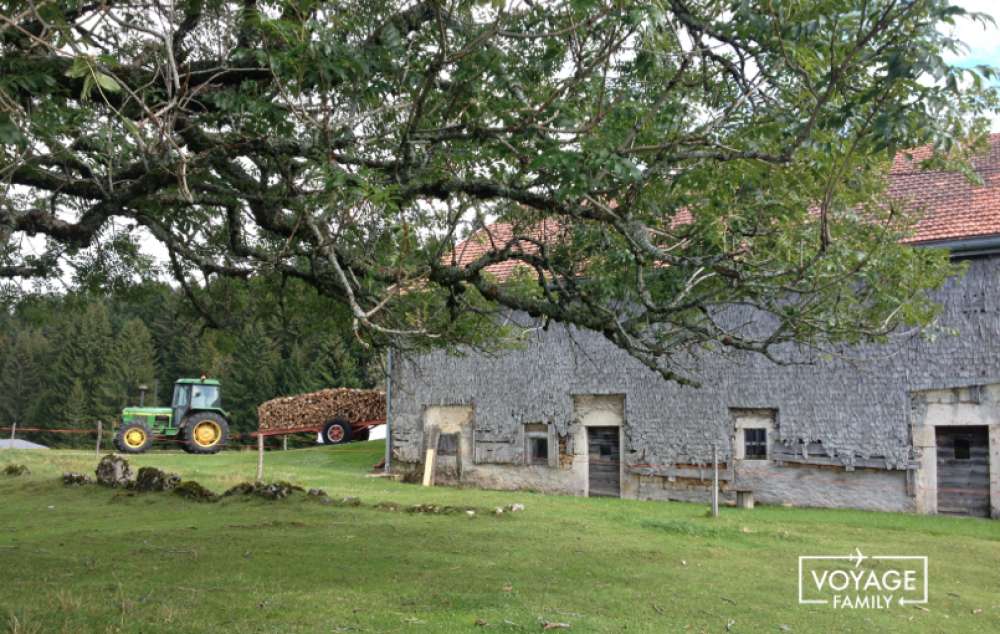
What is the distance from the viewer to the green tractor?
28.4 m

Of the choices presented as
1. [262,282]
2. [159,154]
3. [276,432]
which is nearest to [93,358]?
[276,432]

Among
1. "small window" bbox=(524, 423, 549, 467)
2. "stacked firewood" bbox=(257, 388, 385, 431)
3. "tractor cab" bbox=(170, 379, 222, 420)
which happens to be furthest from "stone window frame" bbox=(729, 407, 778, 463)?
"stacked firewood" bbox=(257, 388, 385, 431)

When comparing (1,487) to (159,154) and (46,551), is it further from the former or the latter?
(159,154)

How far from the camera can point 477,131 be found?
6176mm

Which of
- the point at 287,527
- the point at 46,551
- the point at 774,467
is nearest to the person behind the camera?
the point at 46,551

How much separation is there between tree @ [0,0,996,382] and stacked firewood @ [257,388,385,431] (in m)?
26.6

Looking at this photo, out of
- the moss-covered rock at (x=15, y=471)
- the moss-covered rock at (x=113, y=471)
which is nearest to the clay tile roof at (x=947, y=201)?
the moss-covered rock at (x=113, y=471)

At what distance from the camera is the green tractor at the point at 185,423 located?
93.2ft

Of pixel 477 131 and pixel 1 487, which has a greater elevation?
pixel 477 131

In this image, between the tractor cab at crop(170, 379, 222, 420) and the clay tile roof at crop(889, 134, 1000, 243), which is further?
the tractor cab at crop(170, 379, 222, 420)

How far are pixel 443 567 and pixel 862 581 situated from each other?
13.7ft

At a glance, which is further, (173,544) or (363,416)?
(363,416)

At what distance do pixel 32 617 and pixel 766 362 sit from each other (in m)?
13.0

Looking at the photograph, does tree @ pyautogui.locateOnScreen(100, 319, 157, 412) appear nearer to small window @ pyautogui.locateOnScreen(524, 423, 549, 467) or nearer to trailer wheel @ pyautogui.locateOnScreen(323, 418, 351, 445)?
trailer wheel @ pyautogui.locateOnScreen(323, 418, 351, 445)
